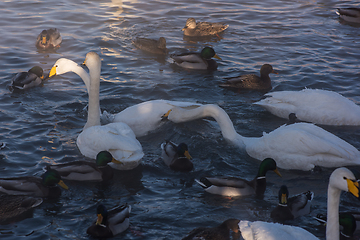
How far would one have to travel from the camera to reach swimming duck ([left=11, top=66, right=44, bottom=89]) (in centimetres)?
991

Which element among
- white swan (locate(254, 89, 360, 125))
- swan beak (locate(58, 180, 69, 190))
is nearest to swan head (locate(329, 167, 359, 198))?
swan beak (locate(58, 180, 69, 190))

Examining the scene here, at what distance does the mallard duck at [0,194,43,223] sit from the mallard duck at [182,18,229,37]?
31.4 ft

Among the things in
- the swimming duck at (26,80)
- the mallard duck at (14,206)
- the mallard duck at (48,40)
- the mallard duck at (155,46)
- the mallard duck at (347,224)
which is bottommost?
the mallard duck at (347,224)

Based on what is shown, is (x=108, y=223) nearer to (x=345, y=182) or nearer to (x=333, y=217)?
(x=333, y=217)

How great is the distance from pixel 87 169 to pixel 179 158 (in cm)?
149

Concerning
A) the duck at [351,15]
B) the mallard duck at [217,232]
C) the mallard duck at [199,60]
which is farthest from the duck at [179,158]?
the duck at [351,15]

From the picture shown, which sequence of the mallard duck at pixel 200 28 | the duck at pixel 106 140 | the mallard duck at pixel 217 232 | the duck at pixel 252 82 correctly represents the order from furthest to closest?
the mallard duck at pixel 200 28
the duck at pixel 252 82
the duck at pixel 106 140
the mallard duck at pixel 217 232

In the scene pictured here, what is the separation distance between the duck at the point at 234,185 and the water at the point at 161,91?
0.12 meters

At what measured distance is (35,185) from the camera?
6.30 m

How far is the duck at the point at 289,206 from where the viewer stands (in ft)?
19.2

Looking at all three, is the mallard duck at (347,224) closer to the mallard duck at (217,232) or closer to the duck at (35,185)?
the mallard duck at (217,232)

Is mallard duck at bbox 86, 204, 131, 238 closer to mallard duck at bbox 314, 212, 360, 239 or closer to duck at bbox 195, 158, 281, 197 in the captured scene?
duck at bbox 195, 158, 281, 197

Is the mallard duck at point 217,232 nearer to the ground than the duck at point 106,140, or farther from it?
nearer to the ground

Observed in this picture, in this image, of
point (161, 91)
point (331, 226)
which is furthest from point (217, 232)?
point (161, 91)
